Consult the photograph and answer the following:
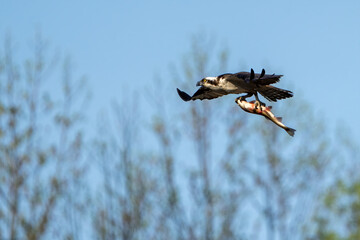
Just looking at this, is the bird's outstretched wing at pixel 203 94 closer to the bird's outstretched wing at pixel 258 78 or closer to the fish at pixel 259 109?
the fish at pixel 259 109

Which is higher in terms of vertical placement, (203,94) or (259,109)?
(203,94)

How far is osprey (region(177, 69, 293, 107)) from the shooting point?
474 centimetres

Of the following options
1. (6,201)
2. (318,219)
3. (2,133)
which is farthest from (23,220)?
(318,219)

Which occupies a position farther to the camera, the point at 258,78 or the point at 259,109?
the point at 259,109

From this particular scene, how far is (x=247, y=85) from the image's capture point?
15.9 feet

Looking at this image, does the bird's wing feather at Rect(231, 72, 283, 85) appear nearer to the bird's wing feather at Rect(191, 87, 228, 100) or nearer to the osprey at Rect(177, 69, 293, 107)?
the osprey at Rect(177, 69, 293, 107)

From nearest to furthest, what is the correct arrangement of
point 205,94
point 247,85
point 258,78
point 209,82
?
point 258,78, point 247,85, point 209,82, point 205,94

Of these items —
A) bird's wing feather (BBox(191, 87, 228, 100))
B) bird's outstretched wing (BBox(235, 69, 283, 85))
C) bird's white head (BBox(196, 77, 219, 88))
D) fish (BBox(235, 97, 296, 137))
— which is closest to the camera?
bird's outstretched wing (BBox(235, 69, 283, 85))

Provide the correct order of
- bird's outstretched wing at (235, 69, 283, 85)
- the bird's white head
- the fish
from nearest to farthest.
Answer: bird's outstretched wing at (235, 69, 283, 85)
the fish
the bird's white head

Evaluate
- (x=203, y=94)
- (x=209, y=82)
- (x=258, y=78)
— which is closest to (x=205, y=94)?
(x=203, y=94)

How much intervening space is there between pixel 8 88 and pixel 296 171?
8.52m

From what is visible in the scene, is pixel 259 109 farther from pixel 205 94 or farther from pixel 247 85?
pixel 205 94

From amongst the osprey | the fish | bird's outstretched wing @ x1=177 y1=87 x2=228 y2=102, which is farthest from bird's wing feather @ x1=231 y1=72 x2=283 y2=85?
bird's outstretched wing @ x1=177 y1=87 x2=228 y2=102

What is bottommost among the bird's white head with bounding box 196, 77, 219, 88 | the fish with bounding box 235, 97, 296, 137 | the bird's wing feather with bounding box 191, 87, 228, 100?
the fish with bounding box 235, 97, 296, 137
